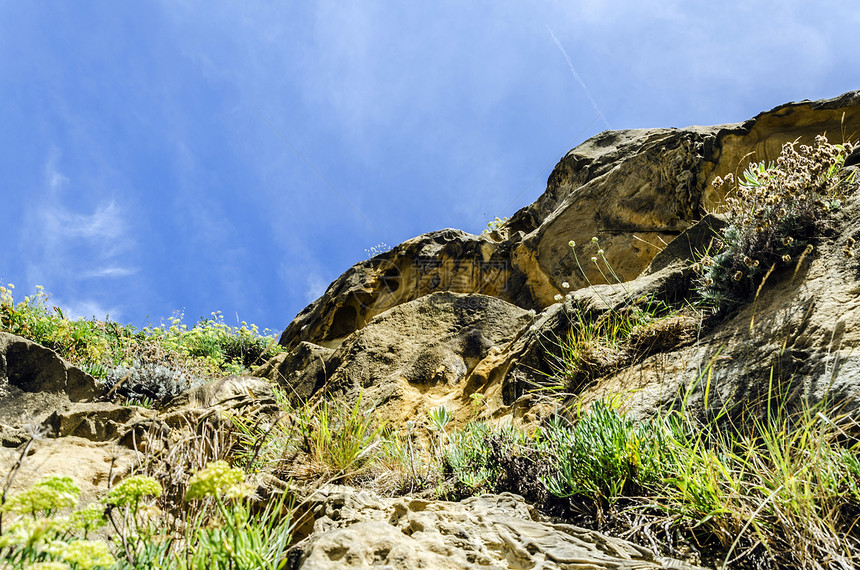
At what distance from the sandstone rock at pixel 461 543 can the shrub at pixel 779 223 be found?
8.85 ft

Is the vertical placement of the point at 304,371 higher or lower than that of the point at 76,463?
higher

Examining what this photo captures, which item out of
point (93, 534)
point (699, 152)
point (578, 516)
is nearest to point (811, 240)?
point (578, 516)

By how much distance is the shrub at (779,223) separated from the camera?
4.35m

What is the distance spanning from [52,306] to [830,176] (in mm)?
13744

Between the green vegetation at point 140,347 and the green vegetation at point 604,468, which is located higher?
the green vegetation at point 140,347

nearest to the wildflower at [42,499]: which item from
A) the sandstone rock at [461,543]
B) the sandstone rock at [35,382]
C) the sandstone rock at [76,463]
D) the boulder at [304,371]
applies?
the sandstone rock at [461,543]

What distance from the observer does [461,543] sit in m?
2.37

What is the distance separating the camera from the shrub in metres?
4.35

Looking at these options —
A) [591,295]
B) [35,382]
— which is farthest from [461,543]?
[35,382]

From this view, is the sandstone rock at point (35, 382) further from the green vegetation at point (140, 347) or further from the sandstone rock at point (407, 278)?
the sandstone rock at point (407, 278)

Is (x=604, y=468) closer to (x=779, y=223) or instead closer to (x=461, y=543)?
(x=461, y=543)

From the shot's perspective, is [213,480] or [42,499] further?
[213,480]

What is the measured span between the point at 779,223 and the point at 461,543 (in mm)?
3711

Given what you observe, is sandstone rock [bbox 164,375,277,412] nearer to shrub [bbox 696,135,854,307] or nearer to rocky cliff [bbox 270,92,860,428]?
rocky cliff [bbox 270,92,860,428]
